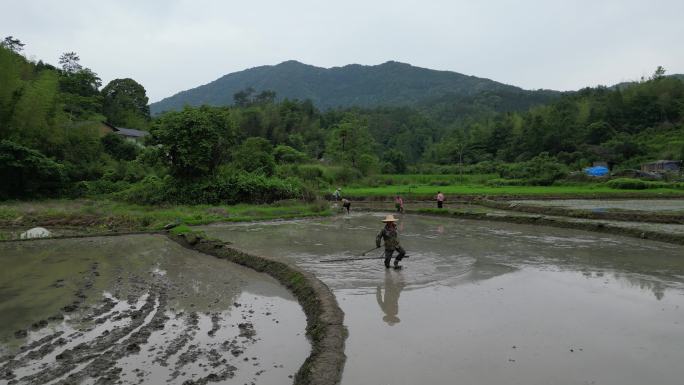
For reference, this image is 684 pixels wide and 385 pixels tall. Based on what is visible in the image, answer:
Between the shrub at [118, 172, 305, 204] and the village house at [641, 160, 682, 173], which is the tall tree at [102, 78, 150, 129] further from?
the village house at [641, 160, 682, 173]

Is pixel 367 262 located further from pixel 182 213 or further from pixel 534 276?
pixel 182 213

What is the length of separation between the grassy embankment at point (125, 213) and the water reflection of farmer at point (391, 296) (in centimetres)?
1500

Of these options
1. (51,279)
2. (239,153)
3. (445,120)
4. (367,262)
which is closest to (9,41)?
(239,153)

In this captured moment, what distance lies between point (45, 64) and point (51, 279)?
59316 millimetres

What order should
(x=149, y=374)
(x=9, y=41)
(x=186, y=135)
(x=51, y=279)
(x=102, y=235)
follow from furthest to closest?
(x=9, y=41), (x=186, y=135), (x=102, y=235), (x=51, y=279), (x=149, y=374)

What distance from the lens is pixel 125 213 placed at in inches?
1009

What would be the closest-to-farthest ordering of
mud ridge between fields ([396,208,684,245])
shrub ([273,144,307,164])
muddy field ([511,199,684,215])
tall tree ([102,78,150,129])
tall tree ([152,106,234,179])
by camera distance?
mud ridge between fields ([396,208,684,245]) → muddy field ([511,199,684,215]) → tall tree ([152,106,234,179]) → shrub ([273,144,307,164]) → tall tree ([102,78,150,129])

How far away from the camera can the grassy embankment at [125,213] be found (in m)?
24.1

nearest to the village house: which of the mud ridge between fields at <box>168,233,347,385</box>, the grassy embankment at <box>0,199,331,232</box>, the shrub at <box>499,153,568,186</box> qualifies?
the shrub at <box>499,153,568,186</box>

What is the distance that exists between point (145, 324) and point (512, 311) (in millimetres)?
6860

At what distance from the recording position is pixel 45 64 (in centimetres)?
5900

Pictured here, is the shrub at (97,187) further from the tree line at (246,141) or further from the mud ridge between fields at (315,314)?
the mud ridge between fields at (315,314)

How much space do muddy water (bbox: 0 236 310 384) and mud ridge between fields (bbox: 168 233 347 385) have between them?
26 centimetres

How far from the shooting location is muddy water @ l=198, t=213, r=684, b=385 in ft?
19.8
